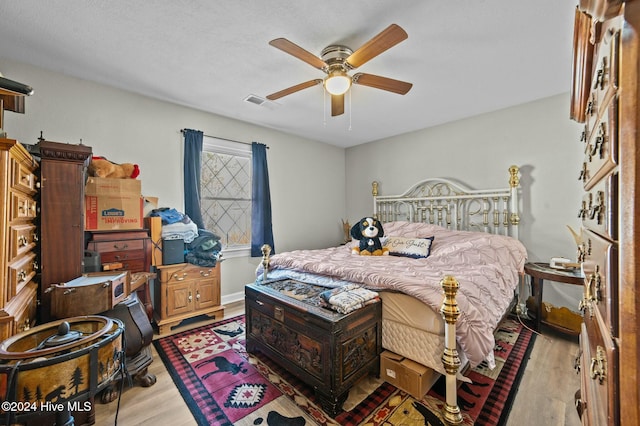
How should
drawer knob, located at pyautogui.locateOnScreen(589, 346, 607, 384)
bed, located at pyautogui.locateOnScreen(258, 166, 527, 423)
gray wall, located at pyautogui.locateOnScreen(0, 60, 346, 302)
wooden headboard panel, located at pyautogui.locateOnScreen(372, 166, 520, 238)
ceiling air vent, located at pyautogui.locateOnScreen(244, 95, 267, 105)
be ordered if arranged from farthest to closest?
1. wooden headboard panel, located at pyautogui.locateOnScreen(372, 166, 520, 238)
2. ceiling air vent, located at pyautogui.locateOnScreen(244, 95, 267, 105)
3. gray wall, located at pyautogui.locateOnScreen(0, 60, 346, 302)
4. bed, located at pyautogui.locateOnScreen(258, 166, 527, 423)
5. drawer knob, located at pyautogui.locateOnScreen(589, 346, 607, 384)

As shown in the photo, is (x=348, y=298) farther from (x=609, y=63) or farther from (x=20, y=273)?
(x=20, y=273)

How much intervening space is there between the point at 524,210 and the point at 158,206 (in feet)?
14.5

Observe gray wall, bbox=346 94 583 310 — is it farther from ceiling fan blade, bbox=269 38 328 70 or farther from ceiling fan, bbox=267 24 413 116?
ceiling fan blade, bbox=269 38 328 70

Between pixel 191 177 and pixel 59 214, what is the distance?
160cm

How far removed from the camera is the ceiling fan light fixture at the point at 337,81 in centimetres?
206

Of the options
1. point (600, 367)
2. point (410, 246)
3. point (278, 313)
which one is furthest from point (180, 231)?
point (600, 367)

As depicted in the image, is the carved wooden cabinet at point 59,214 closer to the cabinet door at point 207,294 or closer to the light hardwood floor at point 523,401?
the light hardwood floor at point 523,401

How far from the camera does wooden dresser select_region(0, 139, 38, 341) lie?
1182mm

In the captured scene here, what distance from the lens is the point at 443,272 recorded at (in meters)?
2.22

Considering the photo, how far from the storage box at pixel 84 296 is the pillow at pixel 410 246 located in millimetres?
2705

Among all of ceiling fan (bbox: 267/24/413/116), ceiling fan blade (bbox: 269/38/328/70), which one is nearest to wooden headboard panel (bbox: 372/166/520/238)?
ceiling fan (bbox: 267/24/413/116)

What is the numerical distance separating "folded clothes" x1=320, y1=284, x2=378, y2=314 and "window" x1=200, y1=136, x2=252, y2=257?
2.31 m

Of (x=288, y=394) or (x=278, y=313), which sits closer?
(x=288, y=394)

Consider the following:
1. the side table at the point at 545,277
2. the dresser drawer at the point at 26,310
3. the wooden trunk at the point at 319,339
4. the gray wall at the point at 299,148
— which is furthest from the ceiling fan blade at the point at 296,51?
the side table at the point at 545,277
